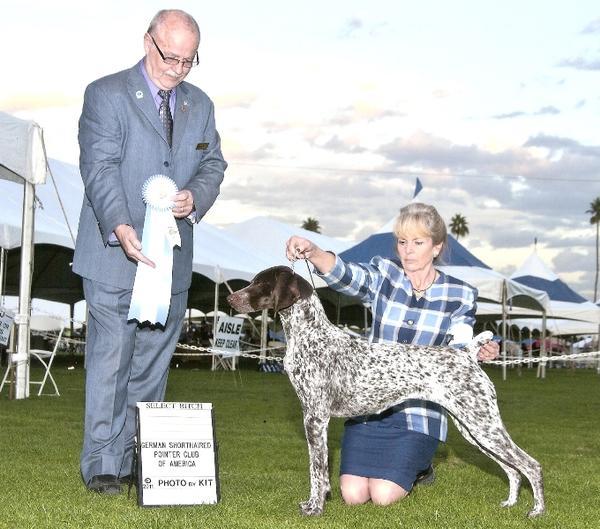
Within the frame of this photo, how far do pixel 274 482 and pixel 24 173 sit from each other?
6.80 metres

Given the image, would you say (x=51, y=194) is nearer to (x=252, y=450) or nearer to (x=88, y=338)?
(x=252, y=450)

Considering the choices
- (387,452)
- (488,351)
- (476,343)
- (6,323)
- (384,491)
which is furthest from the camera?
(6,323)

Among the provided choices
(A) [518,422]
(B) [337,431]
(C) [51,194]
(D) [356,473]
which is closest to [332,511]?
(D) [356,473]

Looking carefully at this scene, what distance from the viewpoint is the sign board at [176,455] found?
171 inches

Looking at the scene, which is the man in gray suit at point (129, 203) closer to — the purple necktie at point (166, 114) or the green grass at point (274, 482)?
the purple necktie at point (166, 114)

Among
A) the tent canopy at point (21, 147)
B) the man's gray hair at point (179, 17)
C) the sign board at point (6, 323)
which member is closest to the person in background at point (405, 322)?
the man's gray hair at point (179, 17)

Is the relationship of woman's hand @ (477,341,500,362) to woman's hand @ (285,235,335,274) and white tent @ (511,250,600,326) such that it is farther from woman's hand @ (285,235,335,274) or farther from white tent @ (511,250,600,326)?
white tent @ (511,250,600,326)

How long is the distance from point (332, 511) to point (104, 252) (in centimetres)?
158

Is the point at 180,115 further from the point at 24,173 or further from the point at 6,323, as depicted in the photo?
the point at 6,323

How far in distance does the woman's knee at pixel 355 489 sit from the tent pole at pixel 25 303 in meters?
7.50

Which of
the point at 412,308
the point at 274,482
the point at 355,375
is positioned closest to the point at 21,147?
the point at 274,482

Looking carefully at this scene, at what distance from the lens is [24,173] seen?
440 inches

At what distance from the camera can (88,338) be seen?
15.8 feet

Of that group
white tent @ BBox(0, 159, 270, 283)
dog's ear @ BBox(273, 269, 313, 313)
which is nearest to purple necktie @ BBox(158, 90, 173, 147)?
dog's ear @ BBox(273, 269, 313, 313)
